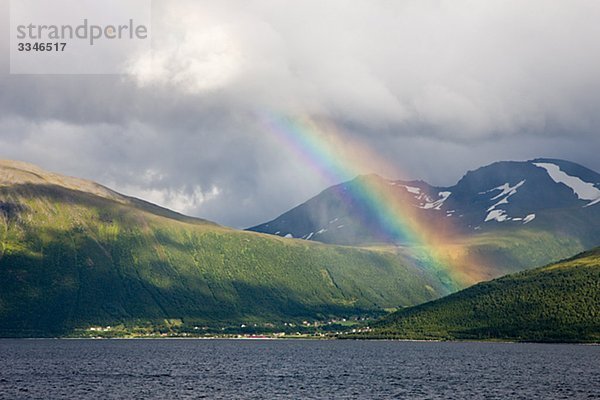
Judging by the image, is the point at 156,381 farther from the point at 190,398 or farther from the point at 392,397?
the point at 392,397

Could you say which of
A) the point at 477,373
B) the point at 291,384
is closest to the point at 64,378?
the point at 291,384

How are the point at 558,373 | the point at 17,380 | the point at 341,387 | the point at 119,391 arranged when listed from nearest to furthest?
the point at 119,391, the point at 341,387, the point at 17,380, the point at 558,373

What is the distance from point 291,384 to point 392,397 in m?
29.6

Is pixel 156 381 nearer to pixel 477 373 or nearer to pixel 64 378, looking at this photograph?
pixel 64 378

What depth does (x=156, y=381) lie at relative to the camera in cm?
16600

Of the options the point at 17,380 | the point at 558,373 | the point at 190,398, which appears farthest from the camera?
the point at 558,373

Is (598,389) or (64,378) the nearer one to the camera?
(598,389)

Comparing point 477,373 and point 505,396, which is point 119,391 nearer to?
point 505,396

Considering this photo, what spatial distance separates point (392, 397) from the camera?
139750 mm

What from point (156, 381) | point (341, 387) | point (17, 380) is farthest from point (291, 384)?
point (17, 380)

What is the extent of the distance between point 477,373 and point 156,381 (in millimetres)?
71898

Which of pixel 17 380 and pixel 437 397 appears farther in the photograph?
pixel 17 380

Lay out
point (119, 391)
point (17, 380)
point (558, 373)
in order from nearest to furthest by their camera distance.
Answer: point (119, 391) < point (17, 380) < point (558, 373)

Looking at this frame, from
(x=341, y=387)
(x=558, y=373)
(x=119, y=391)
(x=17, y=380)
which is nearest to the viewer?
(x=119, y=391)
